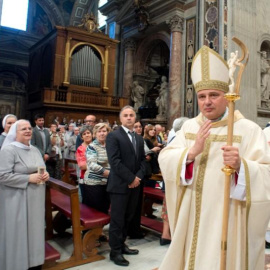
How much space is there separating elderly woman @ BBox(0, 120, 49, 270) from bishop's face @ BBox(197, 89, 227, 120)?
1.68 meters

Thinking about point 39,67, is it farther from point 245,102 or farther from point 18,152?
point 18,152

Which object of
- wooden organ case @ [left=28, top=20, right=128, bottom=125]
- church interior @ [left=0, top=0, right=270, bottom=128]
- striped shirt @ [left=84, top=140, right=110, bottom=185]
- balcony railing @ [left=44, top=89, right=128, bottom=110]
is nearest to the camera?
striped shirt @ [left=84, top=140, right=110, bottom=185]

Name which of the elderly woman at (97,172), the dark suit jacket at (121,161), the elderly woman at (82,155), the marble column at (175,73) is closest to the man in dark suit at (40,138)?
the elderly woman at (82,155)

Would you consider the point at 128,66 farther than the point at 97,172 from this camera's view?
Yes

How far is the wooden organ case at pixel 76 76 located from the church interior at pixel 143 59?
40mm

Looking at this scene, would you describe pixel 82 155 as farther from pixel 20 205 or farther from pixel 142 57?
pixel 142 57

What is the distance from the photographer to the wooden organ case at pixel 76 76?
11.7 metres

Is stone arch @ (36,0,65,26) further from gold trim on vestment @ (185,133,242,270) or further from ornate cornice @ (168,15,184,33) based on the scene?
gold trim on vestment @ (185,133,242,270)

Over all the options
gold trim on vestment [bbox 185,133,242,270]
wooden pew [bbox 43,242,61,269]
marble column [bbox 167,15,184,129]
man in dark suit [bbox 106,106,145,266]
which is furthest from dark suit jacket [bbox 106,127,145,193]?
marble column [bbox 167,15,184,129]

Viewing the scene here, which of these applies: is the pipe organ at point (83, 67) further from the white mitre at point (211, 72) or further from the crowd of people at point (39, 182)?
the white mitre at point (211, 72)

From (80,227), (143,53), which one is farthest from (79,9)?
(80,227)

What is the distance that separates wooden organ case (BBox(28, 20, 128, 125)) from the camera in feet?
38.5

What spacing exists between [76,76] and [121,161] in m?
10.6

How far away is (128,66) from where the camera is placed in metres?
14.4
